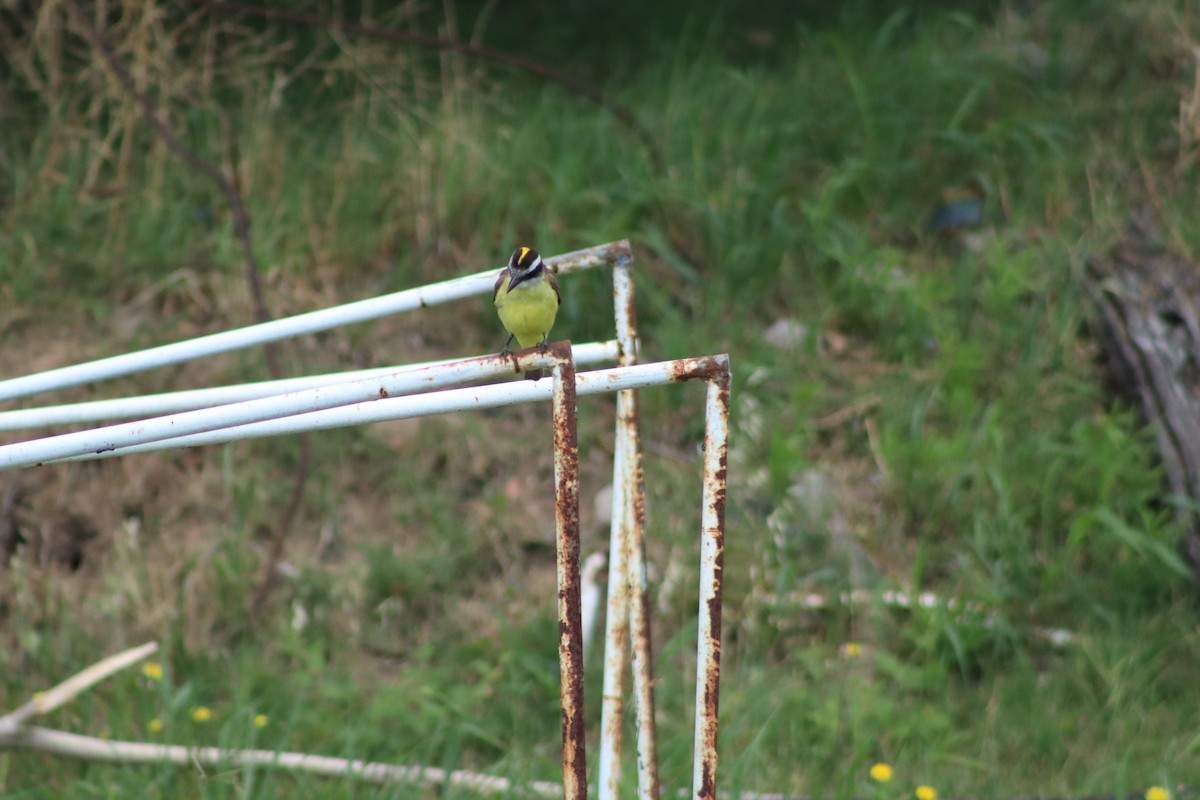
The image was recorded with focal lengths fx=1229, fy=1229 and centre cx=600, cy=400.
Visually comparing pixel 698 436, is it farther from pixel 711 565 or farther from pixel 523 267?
pixel 711 565

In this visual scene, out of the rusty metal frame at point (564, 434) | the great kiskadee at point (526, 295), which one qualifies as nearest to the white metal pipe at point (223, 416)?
the rusty metal frame at point (564, 434)

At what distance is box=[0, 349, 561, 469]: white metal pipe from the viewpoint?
1.74m

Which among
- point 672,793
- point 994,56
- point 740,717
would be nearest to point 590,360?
point 672,793

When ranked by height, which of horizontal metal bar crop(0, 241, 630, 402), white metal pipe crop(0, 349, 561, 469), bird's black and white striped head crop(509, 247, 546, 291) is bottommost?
white metal pipe crop(0, 349, 561, 469)

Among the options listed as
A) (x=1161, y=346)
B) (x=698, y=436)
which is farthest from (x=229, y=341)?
(x=1161, y=346)

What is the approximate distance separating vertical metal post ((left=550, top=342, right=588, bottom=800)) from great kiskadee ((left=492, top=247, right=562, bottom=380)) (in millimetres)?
877

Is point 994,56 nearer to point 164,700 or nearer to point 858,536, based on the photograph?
point 858,536

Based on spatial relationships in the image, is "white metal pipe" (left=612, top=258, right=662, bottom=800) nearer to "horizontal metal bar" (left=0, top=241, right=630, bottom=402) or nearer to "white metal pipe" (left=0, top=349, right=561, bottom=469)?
"horizontal metal bar" (left=0, top=241, right=630, bottom=402)

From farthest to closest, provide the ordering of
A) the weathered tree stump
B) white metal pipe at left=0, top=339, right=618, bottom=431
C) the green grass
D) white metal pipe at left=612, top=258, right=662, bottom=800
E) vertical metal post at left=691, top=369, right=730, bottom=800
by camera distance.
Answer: the weathered tree stump
the green grass
white metal pipe at left=612, top=258, right=662, bottom=800
white metal pipe at left=0, top=339, right=618, bottom=431
vertical metal post at left=691, top=369, right=730, bottom=800

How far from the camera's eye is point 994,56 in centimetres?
584

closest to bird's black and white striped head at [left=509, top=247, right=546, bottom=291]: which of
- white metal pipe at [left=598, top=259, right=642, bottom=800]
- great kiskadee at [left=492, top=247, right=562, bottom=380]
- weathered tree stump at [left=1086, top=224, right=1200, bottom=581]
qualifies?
great kiskadee at [left=492, top=247, right=562, bottom=380]

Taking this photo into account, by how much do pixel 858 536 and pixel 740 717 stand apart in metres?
0.96

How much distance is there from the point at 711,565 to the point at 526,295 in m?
1.00

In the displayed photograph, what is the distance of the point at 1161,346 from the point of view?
4320 millimetres
